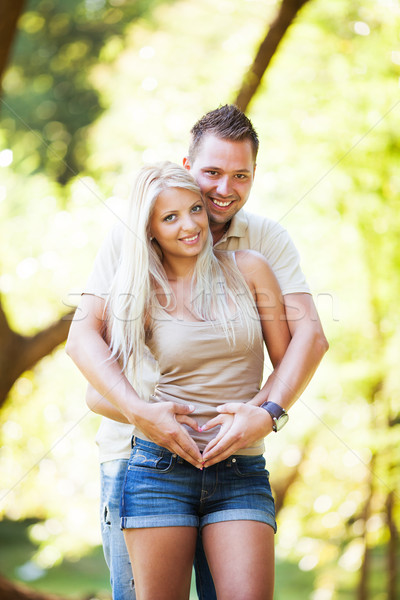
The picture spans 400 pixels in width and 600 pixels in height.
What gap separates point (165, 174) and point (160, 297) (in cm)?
36

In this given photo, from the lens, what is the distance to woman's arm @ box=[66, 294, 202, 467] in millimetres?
1656

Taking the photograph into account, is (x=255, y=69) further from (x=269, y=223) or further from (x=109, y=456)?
(x=109, y=456)

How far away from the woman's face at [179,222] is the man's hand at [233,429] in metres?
0.49

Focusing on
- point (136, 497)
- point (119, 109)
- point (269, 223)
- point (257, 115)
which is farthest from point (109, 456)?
point (119, 109)

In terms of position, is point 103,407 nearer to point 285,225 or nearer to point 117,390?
point 117,390

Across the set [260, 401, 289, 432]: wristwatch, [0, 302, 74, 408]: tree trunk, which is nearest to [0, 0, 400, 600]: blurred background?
[0, 302, 74, 408]: tree trunk

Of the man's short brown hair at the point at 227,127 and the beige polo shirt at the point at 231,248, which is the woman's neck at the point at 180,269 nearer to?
the beige polo shirt at the point at 231,248

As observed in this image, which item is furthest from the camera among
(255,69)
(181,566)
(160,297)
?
(255,69)

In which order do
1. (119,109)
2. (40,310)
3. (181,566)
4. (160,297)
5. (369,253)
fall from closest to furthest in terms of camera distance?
(181,566) → (160,297) → (369,253) → (40,310) → (119,109)

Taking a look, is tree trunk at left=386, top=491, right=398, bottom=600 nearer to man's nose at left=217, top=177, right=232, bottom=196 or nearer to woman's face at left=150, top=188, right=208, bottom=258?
man's nose at left=217, top=177, right=232, bottom=196

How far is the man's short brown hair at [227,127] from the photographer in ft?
7.19

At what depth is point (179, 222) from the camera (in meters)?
1.91

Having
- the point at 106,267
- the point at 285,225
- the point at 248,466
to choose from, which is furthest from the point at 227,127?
the point at 285,225

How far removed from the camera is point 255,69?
15.2 feet
